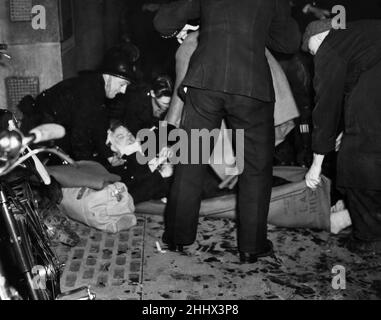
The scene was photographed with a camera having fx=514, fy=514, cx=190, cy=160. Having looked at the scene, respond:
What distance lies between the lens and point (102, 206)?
4.66 m

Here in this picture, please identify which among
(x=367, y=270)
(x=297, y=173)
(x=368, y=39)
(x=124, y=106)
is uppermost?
(x=368, y=39)

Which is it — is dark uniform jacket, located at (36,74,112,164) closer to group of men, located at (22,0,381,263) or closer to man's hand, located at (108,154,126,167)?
man's hand, located at (108,154,126,167)

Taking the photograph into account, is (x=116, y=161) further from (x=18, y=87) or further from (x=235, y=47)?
(x=235, y=47)

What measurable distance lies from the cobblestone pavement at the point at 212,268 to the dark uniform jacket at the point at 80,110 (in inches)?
33.3

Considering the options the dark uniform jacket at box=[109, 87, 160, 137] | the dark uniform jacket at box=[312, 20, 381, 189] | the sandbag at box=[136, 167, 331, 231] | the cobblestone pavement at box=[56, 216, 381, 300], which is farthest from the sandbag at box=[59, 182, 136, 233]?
the dark uniform jacket at box=[312, 20, 381, 189]

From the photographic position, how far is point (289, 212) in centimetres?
487

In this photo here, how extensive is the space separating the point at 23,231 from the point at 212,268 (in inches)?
71.2

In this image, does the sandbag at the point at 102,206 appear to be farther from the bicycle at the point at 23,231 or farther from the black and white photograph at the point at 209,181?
the bicycle at the point at 23,231

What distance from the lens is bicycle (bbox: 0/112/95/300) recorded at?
2.25 metres

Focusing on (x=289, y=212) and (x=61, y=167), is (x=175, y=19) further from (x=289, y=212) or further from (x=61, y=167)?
(x=289, y=212)

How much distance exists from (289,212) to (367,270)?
3.01ft

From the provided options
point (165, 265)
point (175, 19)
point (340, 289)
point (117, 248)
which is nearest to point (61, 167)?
point (117, 248)

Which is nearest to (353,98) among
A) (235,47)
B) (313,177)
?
(313,177)
